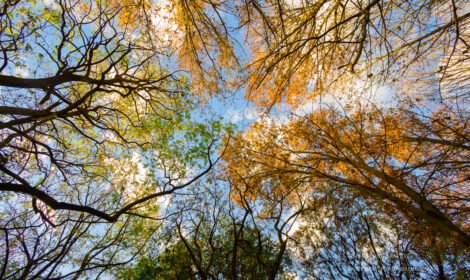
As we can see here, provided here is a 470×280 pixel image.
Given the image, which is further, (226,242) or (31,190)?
(226,242)

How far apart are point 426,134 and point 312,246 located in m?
4.32

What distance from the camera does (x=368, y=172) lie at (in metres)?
6.78

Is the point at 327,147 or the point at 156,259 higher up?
the point at 327,147

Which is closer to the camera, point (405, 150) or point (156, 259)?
point (405, 150)

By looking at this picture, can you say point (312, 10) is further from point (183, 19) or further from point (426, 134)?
point (426, 134)

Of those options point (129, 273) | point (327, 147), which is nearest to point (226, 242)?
point (129, 273)

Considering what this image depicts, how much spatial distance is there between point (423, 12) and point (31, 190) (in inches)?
301

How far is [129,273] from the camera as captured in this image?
9.88 metres

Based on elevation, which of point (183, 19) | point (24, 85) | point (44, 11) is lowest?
point (24, 85)

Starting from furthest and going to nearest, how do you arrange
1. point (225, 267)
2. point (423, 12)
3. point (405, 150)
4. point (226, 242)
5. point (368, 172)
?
point (226, 242), point (225, 267), point (405, 150), point (368, 172), point (423, 12)

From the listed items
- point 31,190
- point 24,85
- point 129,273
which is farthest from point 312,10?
point 129,273

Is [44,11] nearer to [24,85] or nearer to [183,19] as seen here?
[24,85]

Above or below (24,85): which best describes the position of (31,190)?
below

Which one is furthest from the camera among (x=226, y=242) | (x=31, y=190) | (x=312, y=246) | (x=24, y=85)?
(x=226, y=242)
